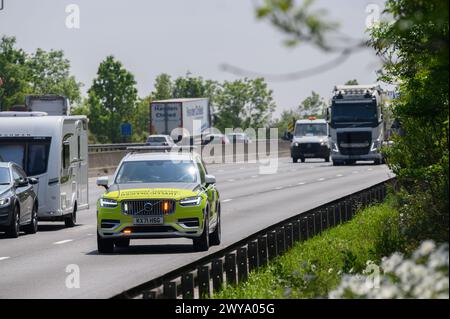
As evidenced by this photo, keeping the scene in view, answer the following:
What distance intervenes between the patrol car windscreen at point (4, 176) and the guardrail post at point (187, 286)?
12973 millimetres

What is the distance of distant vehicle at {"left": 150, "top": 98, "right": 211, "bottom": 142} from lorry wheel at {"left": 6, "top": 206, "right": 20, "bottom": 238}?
6400cm

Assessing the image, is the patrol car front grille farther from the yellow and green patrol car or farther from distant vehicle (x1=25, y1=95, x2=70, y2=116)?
distant vehicle (x1=25, y1=95, x2=70, y2=116)

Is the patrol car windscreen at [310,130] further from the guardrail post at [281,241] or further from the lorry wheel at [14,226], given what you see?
the guardrail post at [281,241]

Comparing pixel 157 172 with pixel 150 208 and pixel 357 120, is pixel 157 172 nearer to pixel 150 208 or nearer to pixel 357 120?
pixel 150 208

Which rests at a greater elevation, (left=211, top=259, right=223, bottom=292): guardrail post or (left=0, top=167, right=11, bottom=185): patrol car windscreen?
(left=0, top=167, right=11, bottom=185): patrol car windscreen

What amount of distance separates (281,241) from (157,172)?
3430mm

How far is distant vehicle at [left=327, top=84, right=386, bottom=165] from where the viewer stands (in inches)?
2559

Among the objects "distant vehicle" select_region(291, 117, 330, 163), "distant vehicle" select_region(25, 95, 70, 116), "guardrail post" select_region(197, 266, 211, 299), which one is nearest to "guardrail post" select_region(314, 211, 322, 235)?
"guardrail post" select_region(197, 266, 211, 299)

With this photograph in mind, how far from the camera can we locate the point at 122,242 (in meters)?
22.5

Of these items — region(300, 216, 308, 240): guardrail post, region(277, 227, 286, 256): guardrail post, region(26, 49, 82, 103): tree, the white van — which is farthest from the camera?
region(26, 49, 82, 103): tree

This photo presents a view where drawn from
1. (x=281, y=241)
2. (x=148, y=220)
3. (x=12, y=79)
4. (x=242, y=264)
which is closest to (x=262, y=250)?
(x=281, y=241)

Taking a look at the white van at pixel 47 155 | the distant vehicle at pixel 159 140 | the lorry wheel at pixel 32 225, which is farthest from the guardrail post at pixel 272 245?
the distant vehicle at pixel 159 140

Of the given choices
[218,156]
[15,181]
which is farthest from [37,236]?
[218,156]
